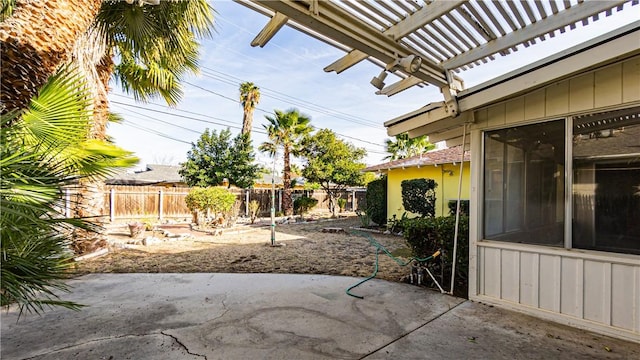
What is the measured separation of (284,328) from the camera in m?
2.97

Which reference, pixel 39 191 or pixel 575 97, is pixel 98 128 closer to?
pixel 39 191

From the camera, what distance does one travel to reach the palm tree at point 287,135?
15328 mm

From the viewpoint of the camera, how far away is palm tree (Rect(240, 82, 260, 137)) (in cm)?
1764

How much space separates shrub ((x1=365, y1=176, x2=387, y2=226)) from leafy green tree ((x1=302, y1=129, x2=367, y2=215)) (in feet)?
12.5

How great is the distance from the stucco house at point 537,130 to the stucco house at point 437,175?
18.8 feet

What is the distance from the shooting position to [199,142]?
14.8 m

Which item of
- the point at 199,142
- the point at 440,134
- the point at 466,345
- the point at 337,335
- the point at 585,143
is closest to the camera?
the point at 466,345

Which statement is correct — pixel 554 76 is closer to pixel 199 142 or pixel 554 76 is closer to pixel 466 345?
pixel 466 345

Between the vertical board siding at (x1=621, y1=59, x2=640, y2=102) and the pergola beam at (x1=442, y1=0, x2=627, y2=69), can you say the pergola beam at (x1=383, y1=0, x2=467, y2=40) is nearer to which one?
the pergola beam at (x1=442, y1=0, x2=627, y2=69)

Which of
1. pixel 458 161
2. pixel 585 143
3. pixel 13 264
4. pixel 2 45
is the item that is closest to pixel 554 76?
pixel 585 143

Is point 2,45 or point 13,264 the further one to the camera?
point 2,45

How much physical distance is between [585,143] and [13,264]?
16.2 feet

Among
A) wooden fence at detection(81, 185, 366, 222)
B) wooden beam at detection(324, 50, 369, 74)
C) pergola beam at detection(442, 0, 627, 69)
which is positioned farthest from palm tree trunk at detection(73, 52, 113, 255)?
pergola beam at detection(442, 0, 627, 69)

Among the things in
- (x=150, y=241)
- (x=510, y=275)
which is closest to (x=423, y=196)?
(x=510, y=275)
